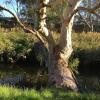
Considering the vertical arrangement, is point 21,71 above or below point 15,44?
below

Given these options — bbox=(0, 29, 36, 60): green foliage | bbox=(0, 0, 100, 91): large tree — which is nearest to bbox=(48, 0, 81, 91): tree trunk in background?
bbox=(0, 0, 100, 91): large tree

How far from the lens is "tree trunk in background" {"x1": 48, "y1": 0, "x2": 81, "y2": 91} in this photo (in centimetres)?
1505

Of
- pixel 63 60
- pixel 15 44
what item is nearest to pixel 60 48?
pixel 63 60

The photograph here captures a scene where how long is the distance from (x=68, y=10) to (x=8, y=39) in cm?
1041

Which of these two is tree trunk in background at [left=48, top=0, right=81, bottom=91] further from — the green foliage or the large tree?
the green foliage

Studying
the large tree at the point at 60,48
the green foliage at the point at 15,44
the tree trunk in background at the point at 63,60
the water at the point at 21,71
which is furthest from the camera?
Answer: the green foliage at the point at 15,44

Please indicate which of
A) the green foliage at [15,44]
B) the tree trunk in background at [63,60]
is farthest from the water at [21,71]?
the tree trunk in background at [63,60]

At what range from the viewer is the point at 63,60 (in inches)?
620

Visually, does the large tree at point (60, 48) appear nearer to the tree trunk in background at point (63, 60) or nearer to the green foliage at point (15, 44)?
the tree trunk in background at point (63, 60)

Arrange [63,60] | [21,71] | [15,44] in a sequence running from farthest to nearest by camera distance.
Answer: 1. [15,44]
2. [21,71]
3. [63,60]

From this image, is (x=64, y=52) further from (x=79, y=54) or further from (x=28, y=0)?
(x=79, y=54)

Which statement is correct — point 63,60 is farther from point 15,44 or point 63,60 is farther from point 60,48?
point 15,44

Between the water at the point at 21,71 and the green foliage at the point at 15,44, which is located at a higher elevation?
the green foliage at the point at 15,44

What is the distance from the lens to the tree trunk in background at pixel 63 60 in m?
15.0
